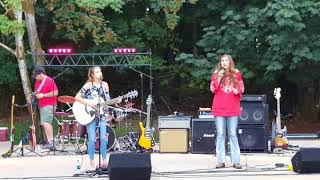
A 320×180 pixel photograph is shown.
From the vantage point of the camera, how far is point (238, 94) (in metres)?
8.88

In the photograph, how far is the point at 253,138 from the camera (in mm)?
10992

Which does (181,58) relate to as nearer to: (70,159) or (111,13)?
(111,13)

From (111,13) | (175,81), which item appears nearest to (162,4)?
(111,13)

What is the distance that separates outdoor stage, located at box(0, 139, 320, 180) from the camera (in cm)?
840

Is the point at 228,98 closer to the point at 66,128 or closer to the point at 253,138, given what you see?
the point at 253,138

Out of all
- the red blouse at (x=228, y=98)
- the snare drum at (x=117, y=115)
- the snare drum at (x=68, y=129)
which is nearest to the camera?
the red blouse at (x=228, y=98)

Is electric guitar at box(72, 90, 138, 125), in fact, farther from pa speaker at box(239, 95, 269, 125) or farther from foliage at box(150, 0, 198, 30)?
foliage at box(150, 0, 198, 30)

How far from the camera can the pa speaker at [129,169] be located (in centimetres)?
752

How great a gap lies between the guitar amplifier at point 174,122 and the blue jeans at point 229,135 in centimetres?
224

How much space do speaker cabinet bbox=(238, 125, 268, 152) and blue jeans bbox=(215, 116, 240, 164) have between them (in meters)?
2.05

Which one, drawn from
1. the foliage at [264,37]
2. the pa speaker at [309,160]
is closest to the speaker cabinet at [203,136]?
the pa speaker at [309,160]

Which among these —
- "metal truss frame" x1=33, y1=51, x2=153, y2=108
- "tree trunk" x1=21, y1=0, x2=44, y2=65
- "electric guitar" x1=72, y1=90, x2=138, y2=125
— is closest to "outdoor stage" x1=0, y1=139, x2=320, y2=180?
"electric guitar" x1=72, y1=90, x2=138, y2=125

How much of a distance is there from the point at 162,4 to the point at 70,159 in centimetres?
659

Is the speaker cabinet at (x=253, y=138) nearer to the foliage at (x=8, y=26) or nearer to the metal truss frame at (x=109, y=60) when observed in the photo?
the metal truss frame at (x=109, y=60)
